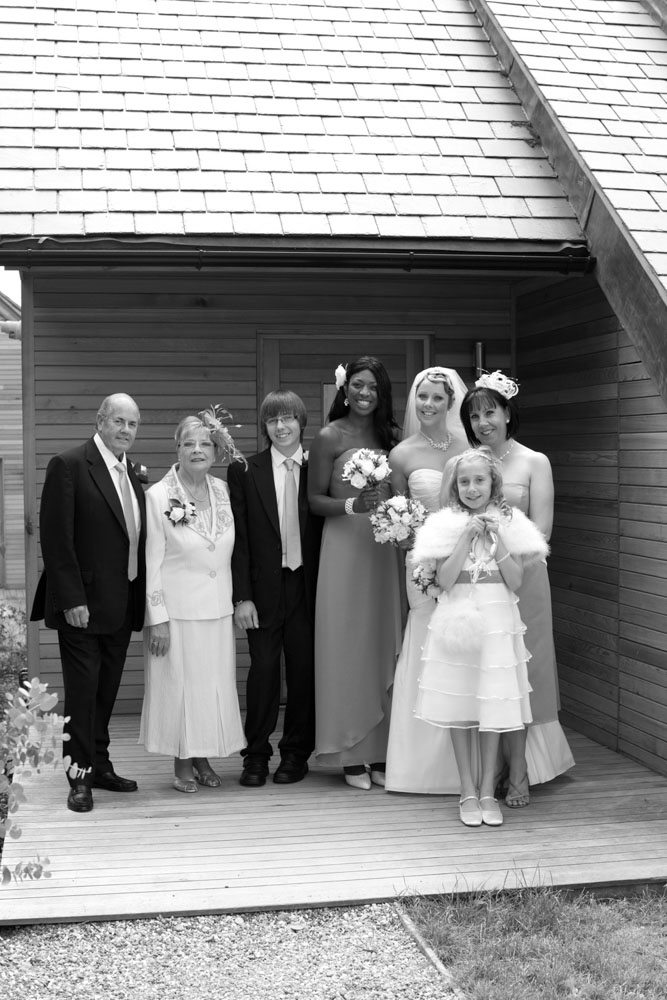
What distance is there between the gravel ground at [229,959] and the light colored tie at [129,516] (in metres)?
1.87

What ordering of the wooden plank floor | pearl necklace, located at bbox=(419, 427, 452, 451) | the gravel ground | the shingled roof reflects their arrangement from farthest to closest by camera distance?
the shingled roof < pearl necklace, located at bbox=(419, 427, 452, 451) < the wooden plank floor < the gravel ground

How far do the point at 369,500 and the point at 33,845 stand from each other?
216 centimetres

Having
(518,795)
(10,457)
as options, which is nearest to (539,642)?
(518,795)

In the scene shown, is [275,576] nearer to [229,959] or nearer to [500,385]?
[500,385]

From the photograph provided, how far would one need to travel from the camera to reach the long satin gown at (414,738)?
563 centimetres

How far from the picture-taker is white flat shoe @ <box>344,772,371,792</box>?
5.79 m

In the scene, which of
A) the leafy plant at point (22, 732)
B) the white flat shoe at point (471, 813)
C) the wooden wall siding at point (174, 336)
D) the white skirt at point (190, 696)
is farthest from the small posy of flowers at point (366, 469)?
the leafy plant at point (22, 732)

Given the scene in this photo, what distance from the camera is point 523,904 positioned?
4.32 meters

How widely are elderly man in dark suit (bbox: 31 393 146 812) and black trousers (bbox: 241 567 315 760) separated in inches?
27.8

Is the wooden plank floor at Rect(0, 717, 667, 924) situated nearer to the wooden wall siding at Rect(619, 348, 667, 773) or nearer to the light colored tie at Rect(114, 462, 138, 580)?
the wooden wall siding at Rect(619, 348, 667, 773)

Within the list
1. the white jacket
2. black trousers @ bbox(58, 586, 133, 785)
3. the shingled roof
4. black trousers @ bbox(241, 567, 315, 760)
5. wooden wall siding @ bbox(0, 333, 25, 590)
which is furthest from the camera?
wooden wall siding @ bbox(0, 333, 25, 590)

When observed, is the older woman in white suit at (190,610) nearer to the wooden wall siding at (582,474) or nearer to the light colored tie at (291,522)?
the light colored tie at (291,522)

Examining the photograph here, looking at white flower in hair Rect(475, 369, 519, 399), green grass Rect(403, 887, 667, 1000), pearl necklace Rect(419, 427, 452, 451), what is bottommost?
green grass Rect(403, 887, 667, 1000)

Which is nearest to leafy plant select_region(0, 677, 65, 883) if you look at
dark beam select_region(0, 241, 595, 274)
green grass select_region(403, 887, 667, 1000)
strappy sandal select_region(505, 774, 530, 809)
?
green grass select_region(403, 887, 667, 1000)
